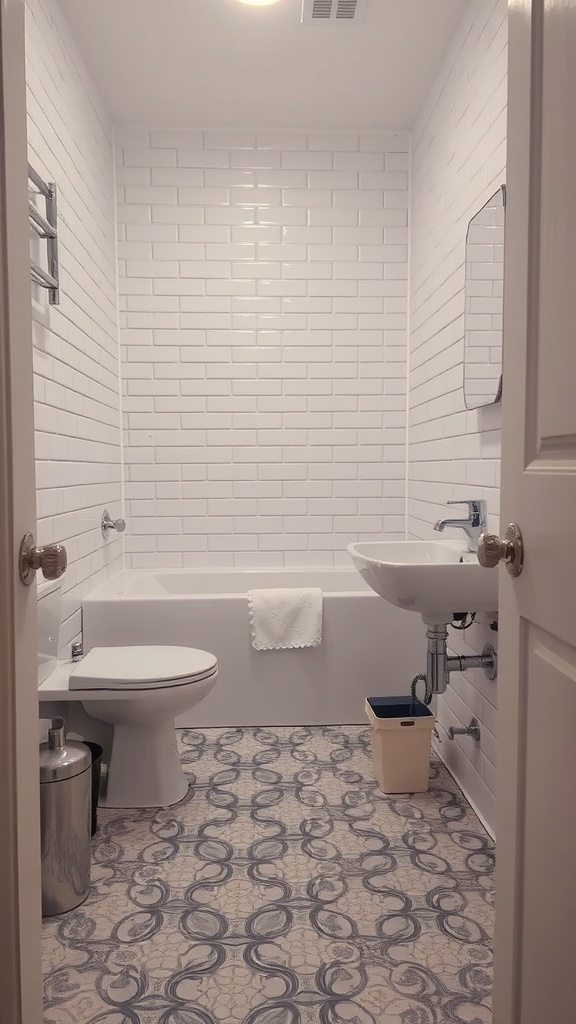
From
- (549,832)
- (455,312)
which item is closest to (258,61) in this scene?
(455,312)

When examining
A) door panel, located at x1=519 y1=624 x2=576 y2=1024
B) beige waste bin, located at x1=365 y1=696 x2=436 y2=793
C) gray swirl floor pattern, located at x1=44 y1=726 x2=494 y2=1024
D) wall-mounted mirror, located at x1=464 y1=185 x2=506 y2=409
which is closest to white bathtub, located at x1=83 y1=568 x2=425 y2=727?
gray swirl floor pattern, located at x1=44 y1=726 x2=494 y2=1024

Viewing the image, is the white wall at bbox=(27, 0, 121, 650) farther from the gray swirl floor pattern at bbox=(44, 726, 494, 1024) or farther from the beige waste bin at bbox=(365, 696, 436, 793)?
the beige waste bin at bbox=(365, 696, 436, 793)

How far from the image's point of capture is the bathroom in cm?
169

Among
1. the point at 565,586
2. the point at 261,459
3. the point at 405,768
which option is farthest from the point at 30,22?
the point at 405,768

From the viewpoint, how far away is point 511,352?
1035 millimetres

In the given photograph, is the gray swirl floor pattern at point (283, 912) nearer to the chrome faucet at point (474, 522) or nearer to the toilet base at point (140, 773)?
the toilet base at point (140, 773)

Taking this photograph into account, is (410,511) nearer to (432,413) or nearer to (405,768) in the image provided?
(432,413)

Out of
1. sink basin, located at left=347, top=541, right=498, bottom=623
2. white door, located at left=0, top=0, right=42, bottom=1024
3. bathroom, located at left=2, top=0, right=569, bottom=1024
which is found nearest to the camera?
white door, located at left=0, top=0, right=42, bottom=1024

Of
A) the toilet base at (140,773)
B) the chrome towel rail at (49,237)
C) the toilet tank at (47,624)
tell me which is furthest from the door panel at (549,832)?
the chrome towel rail at (49,237)

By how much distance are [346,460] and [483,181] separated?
1644mm

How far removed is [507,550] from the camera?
39.4 inches

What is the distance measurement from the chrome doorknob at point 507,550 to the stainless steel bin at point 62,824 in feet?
4.28

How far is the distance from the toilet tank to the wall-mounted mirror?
1.46 meters

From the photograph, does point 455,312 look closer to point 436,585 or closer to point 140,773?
point 436,585
